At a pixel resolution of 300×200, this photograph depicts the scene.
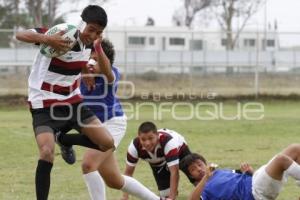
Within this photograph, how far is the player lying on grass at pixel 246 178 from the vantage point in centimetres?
676

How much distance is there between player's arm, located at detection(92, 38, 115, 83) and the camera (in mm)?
7320

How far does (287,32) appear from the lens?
29906 millimetres

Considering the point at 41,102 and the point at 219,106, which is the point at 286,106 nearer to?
the point at 219,106

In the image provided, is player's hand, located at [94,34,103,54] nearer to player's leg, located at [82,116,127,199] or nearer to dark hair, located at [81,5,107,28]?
dark hair, located at [81,5,107,28]

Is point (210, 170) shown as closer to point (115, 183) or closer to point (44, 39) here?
point (115, 183)

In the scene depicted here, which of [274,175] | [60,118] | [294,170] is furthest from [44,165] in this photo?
[294,170]

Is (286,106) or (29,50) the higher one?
(29,50)

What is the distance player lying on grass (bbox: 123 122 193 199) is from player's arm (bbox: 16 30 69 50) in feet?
5.19

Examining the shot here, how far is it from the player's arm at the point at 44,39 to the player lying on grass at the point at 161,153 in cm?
158

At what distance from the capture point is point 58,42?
6789mm

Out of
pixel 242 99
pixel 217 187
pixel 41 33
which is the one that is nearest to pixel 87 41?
pixel 41 33

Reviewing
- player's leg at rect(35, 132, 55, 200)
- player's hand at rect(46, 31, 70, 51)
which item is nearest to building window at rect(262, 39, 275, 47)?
player's hand at rect(46, 31, 70, 51)

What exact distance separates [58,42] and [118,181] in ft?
5.64

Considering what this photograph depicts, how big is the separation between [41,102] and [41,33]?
64cm
